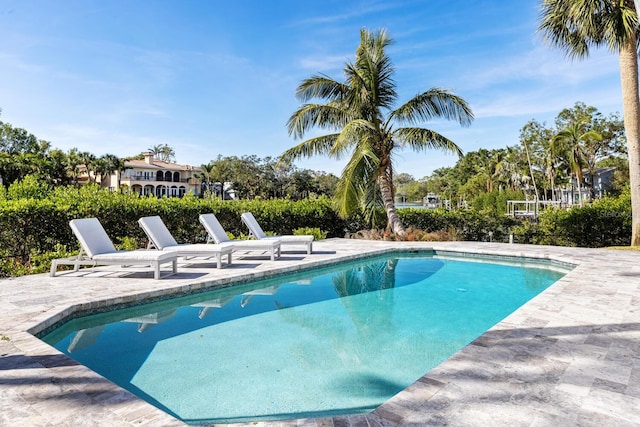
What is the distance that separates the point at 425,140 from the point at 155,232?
9.98 metres

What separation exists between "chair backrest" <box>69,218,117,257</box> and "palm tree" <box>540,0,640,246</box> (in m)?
13.8

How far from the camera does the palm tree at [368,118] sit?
45.9 ft

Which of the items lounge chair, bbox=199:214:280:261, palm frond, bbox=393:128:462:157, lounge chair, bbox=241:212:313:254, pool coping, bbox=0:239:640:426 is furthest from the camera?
palm frond, bbox=393:128:462:157

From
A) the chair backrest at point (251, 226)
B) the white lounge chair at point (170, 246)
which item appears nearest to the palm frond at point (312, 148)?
the chair backrest at point (251, 226)

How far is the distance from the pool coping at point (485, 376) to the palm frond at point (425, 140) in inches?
352

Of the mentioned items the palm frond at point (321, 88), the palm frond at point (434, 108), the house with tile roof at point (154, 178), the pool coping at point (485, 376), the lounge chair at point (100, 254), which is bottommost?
the pool coping at point (485, 376)

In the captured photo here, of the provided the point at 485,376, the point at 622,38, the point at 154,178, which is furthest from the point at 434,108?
the point at 154,178

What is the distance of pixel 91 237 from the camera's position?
7.36 m

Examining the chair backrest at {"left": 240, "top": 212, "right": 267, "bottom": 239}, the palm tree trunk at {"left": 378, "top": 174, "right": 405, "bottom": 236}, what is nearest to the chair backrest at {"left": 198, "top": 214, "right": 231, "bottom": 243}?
the chair backrest at {"left": 240, "top": 212, "right": 267, "bottom": 239}

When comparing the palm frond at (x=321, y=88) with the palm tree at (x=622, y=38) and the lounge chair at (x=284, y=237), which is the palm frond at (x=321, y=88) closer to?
the lounge chair at (x=284, y=237)

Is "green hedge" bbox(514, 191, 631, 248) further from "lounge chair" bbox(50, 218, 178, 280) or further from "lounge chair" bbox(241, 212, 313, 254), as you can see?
"lounge chair" bbox(50, 218, 178, 280)

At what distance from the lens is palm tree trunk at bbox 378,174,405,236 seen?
49.2 feet

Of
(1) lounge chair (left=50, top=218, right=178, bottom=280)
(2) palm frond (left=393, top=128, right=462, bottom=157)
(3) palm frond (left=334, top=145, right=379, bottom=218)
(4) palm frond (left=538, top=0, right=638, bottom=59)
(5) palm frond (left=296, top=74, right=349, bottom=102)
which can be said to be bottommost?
(1) lounge chair (left=50, top=218, right=178, bottom=280)

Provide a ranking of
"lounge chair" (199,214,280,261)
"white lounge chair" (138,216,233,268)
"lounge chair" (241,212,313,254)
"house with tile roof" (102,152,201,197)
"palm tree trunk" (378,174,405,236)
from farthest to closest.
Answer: "house with tile roof" (102,152,201,197), "palm tree trunk" (378,174,405,236), "lounge chair" (241,212,313,254), "lounge chair" (199,214,280,261), "white lounge chair" (138,216,233,268)
